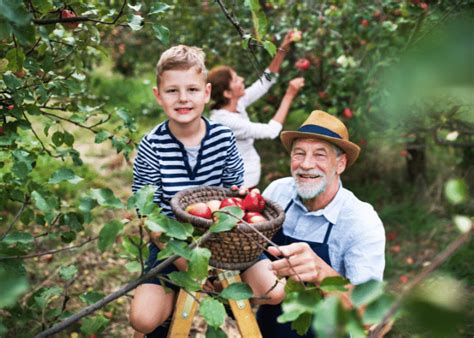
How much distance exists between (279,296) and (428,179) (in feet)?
11.3

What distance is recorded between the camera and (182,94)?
2.21 m

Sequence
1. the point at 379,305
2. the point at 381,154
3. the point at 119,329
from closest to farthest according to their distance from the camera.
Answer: the point at 379,305, the point at 119,329, the point at 381,154

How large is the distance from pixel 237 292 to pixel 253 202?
713 millimetres

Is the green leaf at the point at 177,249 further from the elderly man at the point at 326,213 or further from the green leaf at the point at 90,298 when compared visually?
the elderly man at the point at 326,213

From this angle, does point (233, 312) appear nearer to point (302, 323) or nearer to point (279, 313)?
point (279, 313)

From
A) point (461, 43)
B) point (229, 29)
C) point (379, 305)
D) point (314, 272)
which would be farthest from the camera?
point (229, 29)

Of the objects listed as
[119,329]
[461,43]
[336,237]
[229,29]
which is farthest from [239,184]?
[229,29]

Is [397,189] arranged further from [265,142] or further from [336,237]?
[336,237]

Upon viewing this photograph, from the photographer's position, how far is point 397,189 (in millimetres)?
5102

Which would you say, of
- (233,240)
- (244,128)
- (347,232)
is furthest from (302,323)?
(244,128)

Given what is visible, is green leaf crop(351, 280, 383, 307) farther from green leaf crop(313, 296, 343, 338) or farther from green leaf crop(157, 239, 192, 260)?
green leaf crop(157, 239, 192, 260)

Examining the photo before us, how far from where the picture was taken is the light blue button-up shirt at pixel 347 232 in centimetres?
204

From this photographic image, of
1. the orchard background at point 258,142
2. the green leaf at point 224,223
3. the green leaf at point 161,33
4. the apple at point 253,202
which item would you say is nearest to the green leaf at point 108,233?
the orchard background at point 258,142

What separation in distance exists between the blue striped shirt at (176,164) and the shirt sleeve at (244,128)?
1.39 m
